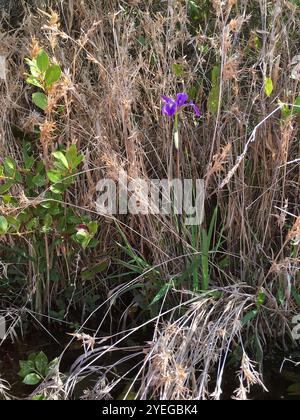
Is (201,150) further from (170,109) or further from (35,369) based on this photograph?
(35,369)

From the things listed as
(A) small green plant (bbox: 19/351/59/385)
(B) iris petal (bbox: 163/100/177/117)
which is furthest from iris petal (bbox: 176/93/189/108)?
(A) small green plant (bbox: 19/351/59/385)

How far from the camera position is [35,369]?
5.80 ft

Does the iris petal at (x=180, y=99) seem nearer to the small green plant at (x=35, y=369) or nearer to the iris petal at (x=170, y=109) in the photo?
the iris petal at (x=170, y=109)

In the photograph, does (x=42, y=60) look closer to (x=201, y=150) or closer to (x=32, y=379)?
(x=201, y=150)

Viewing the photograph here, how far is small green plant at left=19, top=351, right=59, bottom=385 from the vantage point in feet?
5.61

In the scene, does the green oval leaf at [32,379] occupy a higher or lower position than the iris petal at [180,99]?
lower

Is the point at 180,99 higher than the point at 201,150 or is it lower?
higher

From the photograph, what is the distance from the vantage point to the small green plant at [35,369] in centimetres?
171

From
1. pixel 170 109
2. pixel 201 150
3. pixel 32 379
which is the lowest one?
pixel 32 379

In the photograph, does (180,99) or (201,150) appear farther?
(201,150)

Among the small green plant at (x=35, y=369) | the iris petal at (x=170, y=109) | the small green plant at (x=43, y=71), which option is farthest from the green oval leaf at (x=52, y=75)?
the small green plant at (x=35, y=369)

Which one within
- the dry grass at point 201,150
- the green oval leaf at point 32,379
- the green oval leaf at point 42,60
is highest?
the green oval leaf at point 42,60

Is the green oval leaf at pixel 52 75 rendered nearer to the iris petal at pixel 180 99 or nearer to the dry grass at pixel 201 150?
the dry grass at pixel 201 150

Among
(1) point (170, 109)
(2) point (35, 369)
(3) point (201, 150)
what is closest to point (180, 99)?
(1) point (170, 109)
